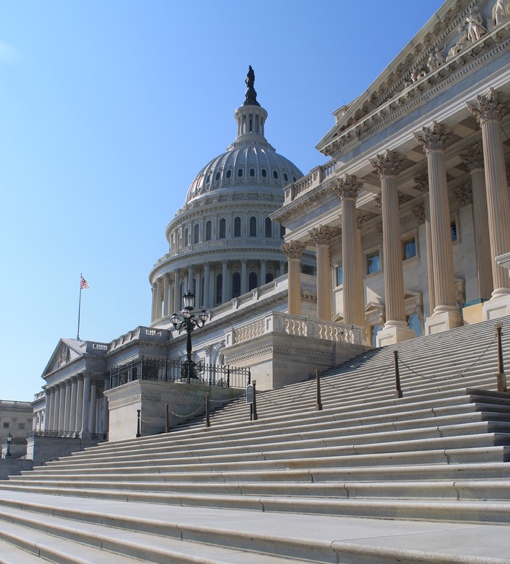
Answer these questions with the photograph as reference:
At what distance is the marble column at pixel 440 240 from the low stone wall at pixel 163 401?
8417 millimetres

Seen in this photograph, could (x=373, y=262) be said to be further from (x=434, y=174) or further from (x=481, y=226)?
(x=434, y=174)

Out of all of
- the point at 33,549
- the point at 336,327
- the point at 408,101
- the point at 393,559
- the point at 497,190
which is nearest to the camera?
the point at 393,559

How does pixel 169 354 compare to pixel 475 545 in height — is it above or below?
above

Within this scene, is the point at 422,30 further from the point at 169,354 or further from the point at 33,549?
the point at 169,354

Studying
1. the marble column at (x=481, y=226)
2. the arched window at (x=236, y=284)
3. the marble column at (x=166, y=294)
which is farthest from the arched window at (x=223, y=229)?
the marble column at (x=481, y=226)

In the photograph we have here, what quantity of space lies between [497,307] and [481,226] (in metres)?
7.02

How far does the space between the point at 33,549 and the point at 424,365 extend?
12.6 meters

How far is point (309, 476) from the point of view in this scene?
11875mm

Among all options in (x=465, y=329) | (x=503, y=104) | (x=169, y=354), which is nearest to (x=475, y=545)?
(x=465, y=329)

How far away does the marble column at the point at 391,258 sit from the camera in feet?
99.2

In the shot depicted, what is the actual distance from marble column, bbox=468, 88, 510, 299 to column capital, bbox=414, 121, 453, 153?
1.92m

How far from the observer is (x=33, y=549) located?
1060 cm

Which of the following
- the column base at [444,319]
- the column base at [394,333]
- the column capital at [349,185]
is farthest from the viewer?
the column capital at [349,185]

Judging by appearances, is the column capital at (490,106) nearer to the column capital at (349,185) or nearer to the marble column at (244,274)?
the column capital at (349,185)
